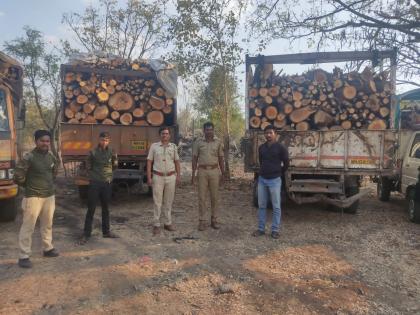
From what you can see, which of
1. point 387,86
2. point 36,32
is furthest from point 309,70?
point 36,32

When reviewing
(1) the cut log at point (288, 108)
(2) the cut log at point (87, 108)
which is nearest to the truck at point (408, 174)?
(1) the cut log at point (288, 108)

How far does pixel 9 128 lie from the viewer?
266 inches

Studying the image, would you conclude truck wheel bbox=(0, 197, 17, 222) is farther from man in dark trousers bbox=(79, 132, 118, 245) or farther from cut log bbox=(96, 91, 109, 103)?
cut log bbox=(96, 91, 109, 103)

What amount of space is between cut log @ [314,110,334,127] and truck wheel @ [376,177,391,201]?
3.07 meters

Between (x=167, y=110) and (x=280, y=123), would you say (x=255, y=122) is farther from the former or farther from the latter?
(x=167, y=110)

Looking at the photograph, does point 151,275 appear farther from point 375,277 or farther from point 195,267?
point 375,277

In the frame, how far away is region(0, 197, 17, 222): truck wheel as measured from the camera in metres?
6.87

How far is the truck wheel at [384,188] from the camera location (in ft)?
31.8

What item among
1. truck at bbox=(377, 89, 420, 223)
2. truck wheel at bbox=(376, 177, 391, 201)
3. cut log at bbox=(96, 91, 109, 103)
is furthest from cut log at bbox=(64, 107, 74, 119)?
truck wheel at bbox=(376, 177, 391, 201)

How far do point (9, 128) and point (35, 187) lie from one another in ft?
7.73

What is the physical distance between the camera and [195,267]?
4.96m

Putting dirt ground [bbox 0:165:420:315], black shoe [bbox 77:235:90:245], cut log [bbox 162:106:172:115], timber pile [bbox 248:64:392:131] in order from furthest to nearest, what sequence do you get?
1. cut log [bbox 162:106:172:115]
2. timber pile [bbox 248:64:392:131]
3. black shoe [bbox 77:235:90:245]
4. dirt ground [bbox 0:165:420:315]

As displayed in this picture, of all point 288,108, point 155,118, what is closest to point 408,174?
point 288,108

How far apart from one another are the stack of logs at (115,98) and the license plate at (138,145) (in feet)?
1.41
